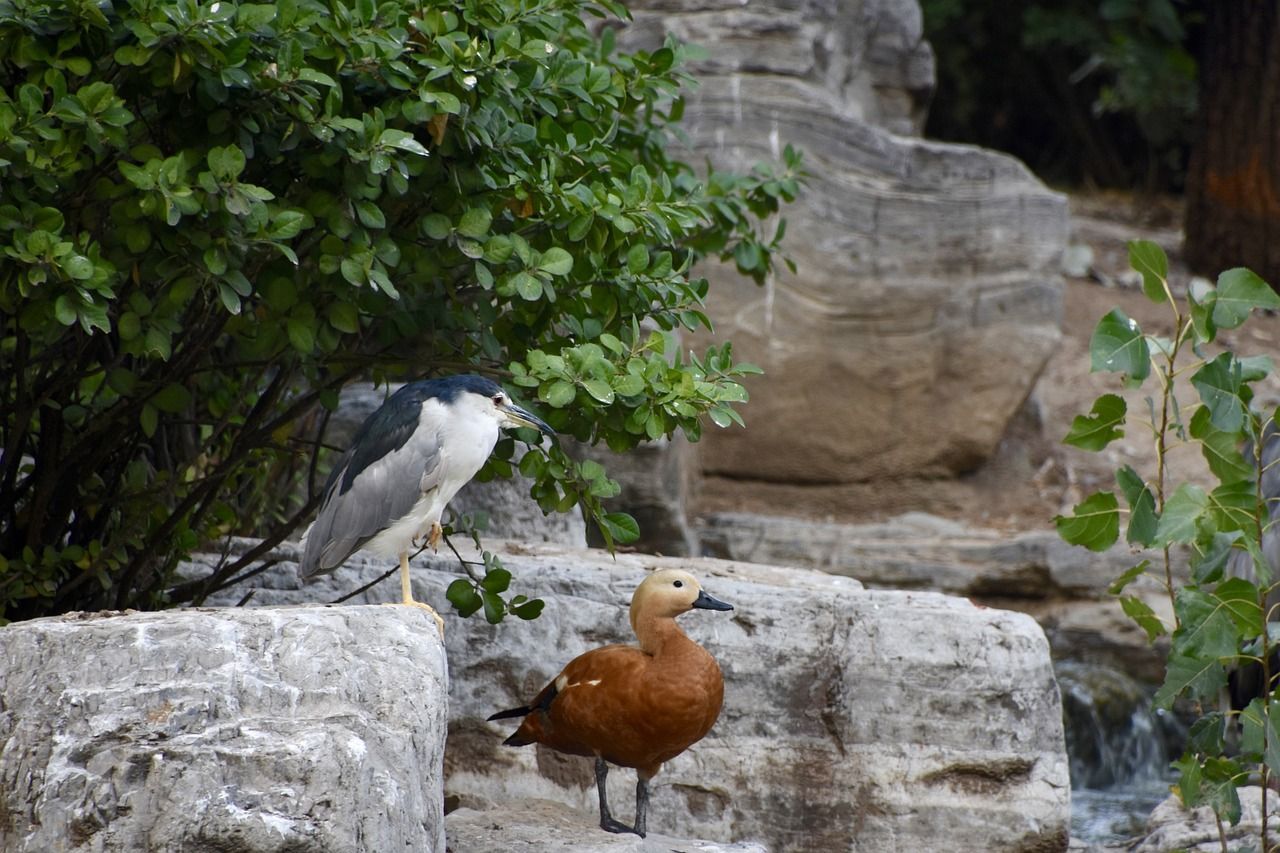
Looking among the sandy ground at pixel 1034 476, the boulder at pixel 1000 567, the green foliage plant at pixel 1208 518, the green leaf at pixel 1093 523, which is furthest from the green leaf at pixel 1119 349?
the sandy ground at pixel 1034 476

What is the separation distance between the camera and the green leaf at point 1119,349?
385 centimetres

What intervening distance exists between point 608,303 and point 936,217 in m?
4.69

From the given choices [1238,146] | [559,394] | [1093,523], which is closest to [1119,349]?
[1093,523]

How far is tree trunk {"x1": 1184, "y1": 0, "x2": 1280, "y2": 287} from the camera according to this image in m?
9.81

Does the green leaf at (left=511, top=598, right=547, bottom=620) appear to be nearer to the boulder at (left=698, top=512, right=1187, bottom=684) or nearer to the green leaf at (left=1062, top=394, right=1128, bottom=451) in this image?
the green leaf at (left=1062, top=394, right=1128, bottom=451)

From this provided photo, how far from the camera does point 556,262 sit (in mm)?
3721

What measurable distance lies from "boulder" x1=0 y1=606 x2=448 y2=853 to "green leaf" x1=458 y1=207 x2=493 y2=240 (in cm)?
102

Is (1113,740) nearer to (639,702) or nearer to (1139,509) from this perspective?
(1139,509)

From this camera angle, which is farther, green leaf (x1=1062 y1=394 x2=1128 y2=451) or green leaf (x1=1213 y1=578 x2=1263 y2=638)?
green leaf (x1=1062 y1=394 x2=1128 y2=451)

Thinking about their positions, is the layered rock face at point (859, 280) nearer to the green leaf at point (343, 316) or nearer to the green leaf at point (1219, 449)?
the green leaf at point (1219, 449)

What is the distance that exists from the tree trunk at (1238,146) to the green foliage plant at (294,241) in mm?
6689

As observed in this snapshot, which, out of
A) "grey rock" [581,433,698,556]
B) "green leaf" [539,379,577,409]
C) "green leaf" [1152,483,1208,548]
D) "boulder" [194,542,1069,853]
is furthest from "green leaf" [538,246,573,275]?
"grey rock" [581,433,698,556]

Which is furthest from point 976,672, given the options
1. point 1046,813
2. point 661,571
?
point 661,571

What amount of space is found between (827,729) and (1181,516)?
1.20 m
